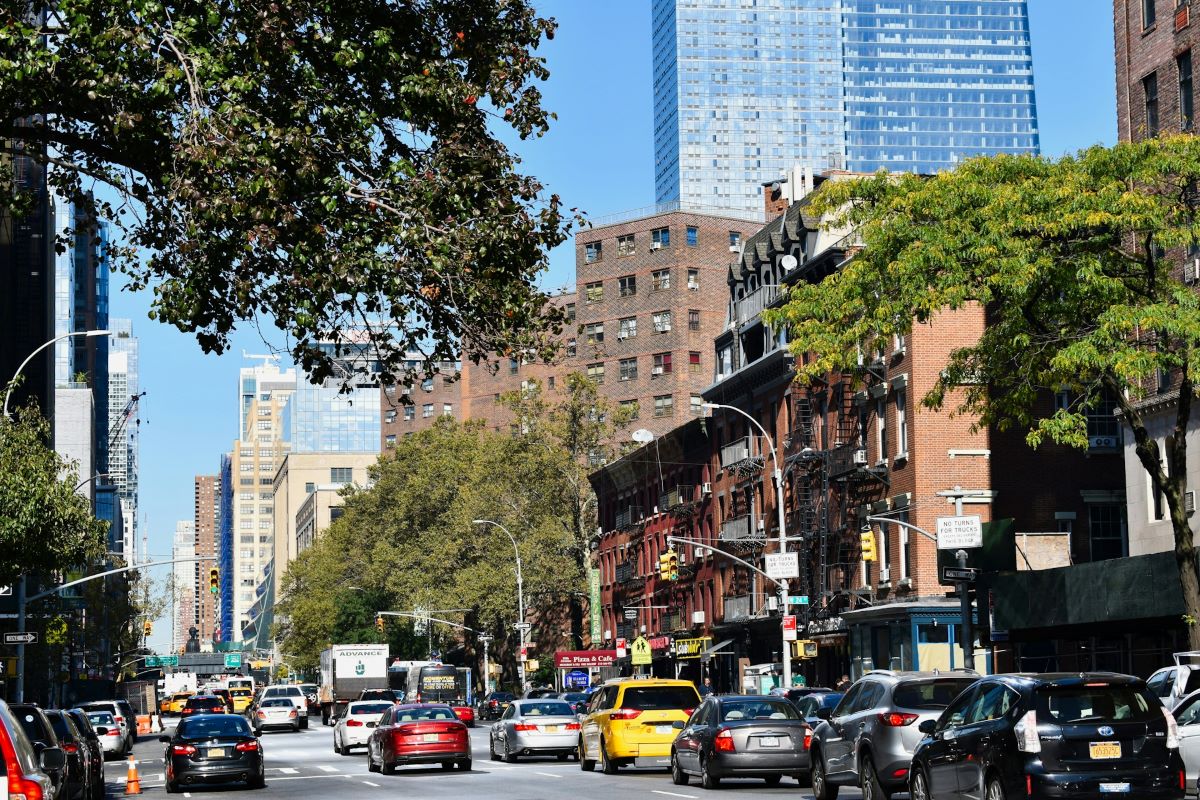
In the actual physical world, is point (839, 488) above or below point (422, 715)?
above

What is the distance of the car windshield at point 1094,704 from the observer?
18188mm

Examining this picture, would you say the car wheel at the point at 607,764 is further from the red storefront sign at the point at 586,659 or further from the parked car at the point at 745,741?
the red storefront sign at the point at 586,659

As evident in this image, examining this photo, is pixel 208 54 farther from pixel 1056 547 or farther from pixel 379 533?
pixel 379 533

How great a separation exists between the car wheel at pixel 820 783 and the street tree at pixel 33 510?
19.2m

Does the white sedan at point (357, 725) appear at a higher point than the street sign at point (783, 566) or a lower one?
lower

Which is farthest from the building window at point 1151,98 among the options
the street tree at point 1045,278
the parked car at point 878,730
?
the parked car at point 878,730

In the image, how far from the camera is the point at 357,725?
50.7 meters

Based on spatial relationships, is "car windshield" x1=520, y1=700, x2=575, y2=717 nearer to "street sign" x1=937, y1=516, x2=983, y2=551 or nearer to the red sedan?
the red sedan

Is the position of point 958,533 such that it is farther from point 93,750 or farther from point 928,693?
point 93,750

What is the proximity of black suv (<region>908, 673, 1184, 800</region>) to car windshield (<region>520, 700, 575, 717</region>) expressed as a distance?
24.5 metres

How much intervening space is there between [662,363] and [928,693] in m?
97.5

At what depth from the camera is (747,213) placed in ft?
429

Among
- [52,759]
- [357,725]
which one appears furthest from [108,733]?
[52,759]

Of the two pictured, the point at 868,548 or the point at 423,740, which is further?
the point at 868,548
